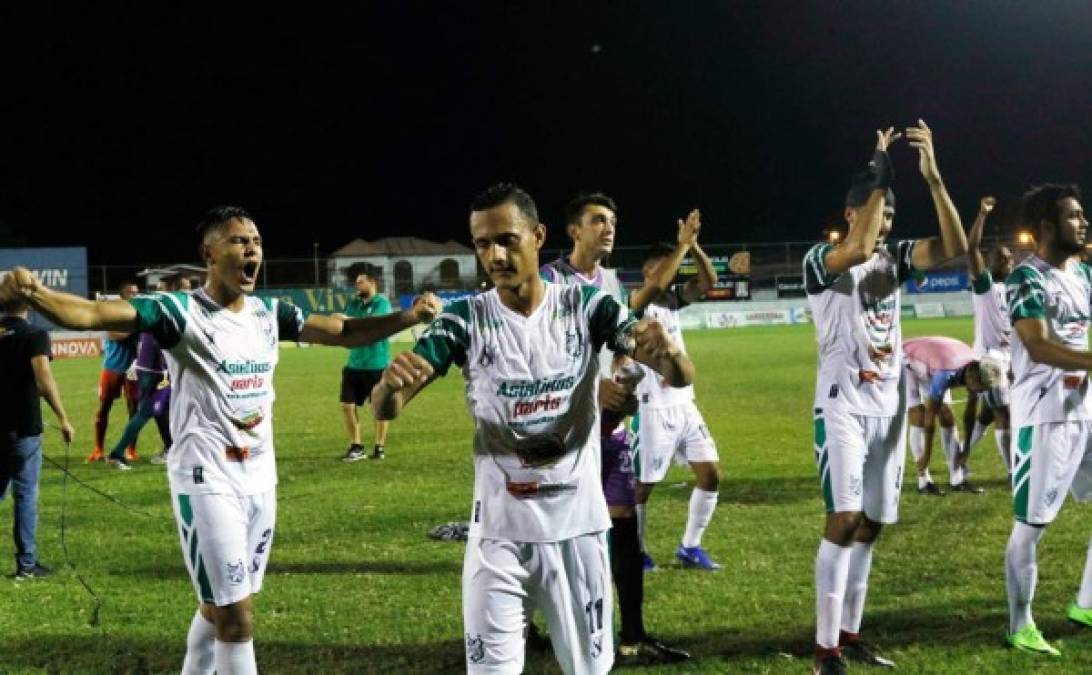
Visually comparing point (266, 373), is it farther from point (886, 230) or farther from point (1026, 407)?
point (1026, 407)

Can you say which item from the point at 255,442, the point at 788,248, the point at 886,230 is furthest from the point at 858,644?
the point at 788,248

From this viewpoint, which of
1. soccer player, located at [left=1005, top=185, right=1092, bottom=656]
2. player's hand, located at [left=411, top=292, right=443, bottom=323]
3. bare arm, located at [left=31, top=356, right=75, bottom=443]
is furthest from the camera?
bare arm, located at [left=31, top=356, right=75, bottom=443]

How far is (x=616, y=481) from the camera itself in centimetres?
616

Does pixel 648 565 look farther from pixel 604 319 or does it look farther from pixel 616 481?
pixel 604 319

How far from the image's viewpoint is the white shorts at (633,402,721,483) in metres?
8.13

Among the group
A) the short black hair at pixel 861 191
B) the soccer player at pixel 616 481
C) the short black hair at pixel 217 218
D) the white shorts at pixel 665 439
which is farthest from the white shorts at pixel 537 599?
the white shorts at pixel 665 439

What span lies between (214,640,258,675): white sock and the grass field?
1.16 meters

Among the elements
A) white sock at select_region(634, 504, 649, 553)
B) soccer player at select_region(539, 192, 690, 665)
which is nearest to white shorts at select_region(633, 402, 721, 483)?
white sock at select_region(634, 504, 649, 553)

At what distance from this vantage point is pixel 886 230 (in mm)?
5707

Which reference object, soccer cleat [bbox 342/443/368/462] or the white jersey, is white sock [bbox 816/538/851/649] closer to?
the white jersey

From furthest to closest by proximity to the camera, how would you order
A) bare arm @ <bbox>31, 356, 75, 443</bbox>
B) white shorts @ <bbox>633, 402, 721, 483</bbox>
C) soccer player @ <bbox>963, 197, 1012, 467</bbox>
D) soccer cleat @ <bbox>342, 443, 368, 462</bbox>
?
soccer cleat @ <bbox>342, 443, 368, 462</bbox> < soccer player @ <bbox>963, 197, 1012, 467</bbox> < bare arm @ <bbox>31, 356, 75, 443</bbox> < white shorts @ <bbox>633, 402, 721, 483</bbox>

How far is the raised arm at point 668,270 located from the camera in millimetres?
6184

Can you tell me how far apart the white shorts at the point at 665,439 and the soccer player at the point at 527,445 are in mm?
4354

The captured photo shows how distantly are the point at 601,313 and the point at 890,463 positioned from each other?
110 inches
